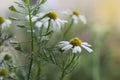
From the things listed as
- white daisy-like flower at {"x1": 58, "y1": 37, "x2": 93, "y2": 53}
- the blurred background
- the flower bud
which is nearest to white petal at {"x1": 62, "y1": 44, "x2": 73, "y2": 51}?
white daisy-like flower at {"x1": 58, "y1": 37, "x2": 93, "y2": 53}

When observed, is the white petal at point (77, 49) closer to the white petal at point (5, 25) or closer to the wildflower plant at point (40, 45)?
the wildflower plant at point (40, 45)

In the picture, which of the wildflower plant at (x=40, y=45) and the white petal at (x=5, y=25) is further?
the white petal at (x=5, y=25)

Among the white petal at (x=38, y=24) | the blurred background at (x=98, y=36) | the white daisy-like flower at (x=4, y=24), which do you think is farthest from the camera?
the blurred background at (x=98, y=36)

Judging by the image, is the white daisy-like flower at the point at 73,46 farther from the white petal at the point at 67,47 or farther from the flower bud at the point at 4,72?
the flower bud at the point at 4,72

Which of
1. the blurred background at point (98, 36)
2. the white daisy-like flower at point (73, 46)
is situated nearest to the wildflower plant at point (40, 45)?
the white daisy-like flower at point (73, 46)

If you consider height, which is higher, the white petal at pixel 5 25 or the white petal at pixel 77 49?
the white petal at pixel 5 25

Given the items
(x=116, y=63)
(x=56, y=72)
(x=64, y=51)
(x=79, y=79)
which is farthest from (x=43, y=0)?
(x=116, y=63)

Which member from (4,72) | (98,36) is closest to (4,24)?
(4,72)

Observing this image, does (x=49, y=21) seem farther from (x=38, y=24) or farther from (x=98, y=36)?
(x=98, y=36)

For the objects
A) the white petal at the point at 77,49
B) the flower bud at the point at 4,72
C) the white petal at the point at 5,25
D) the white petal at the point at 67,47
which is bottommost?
the flower bud at the point at 4,72

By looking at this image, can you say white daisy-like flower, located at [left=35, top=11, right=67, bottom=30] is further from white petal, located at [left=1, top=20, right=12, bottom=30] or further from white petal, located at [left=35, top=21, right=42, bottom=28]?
white petal, located at [left=1, top=20, right=12, bottom=30]

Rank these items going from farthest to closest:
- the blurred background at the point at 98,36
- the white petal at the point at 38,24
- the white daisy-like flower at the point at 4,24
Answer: the blurred background at the point at 98,36
the white daisy-like flower at the point at 4,24
the white petal at the point at 38,24
